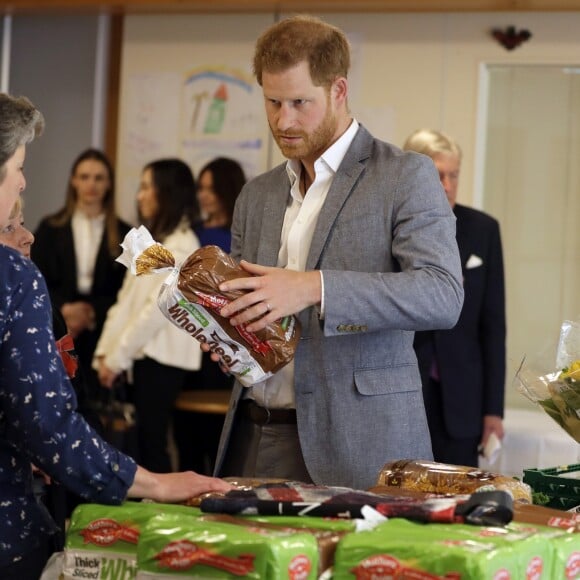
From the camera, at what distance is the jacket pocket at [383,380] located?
2.37 metres

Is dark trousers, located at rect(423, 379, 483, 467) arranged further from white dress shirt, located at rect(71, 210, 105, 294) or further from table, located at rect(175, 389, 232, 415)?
white dress shirt, located at rect(71, 210, 105, 294)

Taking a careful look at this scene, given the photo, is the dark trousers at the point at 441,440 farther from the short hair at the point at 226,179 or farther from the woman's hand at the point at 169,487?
the woman's hand at the point at 169,487

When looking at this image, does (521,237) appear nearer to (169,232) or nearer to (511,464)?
(511,464)

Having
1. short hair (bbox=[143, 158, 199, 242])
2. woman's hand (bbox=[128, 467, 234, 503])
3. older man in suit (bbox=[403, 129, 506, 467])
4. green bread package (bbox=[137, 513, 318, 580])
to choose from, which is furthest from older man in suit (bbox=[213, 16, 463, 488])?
short hair (bbox=[143, 158, 199, 242])

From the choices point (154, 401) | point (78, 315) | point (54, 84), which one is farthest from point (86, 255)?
point (54, 84)

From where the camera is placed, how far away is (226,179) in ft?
18.0

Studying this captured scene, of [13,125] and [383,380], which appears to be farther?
[383,380]

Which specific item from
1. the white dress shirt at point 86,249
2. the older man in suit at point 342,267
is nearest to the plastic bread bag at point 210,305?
the older man in suit at point 342,267

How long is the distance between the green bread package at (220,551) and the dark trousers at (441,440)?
234 centimetres

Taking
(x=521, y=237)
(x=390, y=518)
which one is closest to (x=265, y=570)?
(x=390, y=518)

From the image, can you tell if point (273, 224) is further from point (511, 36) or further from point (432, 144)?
point (511, 36)

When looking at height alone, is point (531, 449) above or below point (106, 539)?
below

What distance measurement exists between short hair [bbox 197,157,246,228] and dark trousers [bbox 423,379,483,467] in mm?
1765

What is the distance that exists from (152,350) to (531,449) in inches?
65.0
